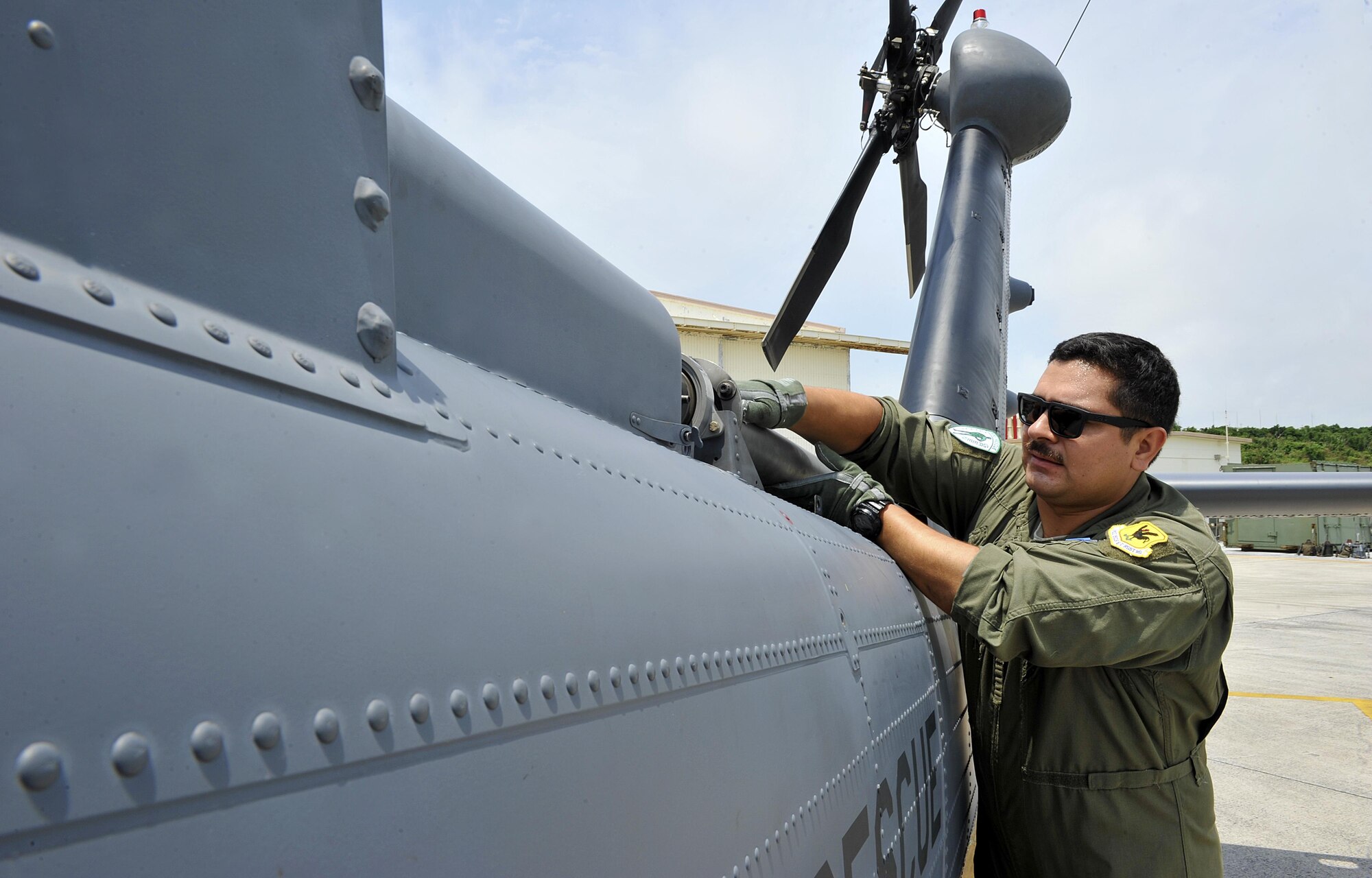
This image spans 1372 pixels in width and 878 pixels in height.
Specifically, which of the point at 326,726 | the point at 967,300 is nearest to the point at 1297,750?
the point at 967,300

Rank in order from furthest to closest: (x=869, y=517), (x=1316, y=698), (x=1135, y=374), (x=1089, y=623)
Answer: (x=1316, y=698)
(x=869, y=517)
(x=1135, y=374)
(x=1089, y=623)

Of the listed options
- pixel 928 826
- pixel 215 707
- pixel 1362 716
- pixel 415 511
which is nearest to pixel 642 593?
pixel 415 511

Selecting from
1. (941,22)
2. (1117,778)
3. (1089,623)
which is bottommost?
(1117,778)

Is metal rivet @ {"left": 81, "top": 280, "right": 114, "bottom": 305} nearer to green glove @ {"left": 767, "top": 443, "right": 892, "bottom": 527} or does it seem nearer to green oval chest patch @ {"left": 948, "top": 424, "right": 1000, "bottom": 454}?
green glove @ {"left": 767, "top": 443, "right": 892, "bottom": 527}

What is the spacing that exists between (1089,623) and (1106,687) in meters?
0.38

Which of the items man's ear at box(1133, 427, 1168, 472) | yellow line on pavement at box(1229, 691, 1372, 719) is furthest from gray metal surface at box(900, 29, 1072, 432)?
yellow line on pavement at box(1229, 691, 1372, 719)

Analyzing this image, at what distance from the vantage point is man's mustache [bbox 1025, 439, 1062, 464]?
2.46 m

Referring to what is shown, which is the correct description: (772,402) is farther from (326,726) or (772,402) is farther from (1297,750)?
(1297,750)

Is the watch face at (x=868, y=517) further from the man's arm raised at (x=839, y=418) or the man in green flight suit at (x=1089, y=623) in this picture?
the man's arm raised at (x=839, y=418)

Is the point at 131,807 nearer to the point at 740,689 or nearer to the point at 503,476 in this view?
the point at 503,476

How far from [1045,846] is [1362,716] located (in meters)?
7.82

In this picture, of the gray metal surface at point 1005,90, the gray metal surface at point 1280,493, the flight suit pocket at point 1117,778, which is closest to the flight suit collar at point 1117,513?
the flight suit pocket at point 1117,778

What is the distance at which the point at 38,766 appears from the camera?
1.88ft

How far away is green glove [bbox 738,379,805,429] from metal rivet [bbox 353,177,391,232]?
5.90ft
